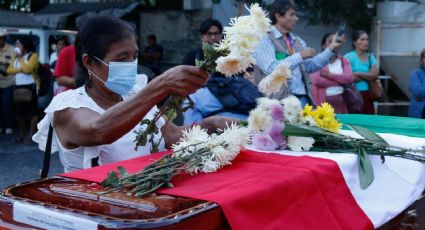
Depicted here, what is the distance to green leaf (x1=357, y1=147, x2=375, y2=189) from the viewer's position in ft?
6.95

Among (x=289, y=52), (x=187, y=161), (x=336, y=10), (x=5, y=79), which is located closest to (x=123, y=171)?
(x=187, y=161)

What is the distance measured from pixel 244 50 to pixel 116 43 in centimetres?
75

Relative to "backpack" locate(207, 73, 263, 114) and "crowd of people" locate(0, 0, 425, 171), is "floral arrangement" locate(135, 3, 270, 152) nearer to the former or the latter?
"crowd of people" locate(0, 0, 425, 171)

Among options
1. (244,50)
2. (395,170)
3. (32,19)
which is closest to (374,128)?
(395,170)

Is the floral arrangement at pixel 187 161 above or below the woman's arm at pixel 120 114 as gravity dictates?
below

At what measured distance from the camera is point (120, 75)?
2.44m

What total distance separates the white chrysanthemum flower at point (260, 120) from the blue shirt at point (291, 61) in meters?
2.23

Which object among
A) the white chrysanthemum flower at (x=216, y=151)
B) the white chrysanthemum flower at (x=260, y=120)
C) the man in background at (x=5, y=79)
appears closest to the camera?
the white chrysanthemum flower at (x=216, y=151)

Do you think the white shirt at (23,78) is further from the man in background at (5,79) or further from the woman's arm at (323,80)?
the woman's arm at (323,80)

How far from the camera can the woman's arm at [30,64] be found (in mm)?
9820

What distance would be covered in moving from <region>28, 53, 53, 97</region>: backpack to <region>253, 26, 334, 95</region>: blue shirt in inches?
238

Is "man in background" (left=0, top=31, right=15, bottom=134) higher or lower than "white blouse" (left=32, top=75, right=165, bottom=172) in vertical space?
lower

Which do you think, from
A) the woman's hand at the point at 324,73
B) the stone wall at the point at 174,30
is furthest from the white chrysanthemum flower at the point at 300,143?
the stone wall at the point at 174,30

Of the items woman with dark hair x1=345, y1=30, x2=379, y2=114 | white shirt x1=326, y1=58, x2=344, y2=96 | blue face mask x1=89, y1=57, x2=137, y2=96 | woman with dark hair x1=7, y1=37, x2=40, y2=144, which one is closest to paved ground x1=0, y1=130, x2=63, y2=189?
woman with dark hair x1=7, y1=37, x2=40, y2=144
